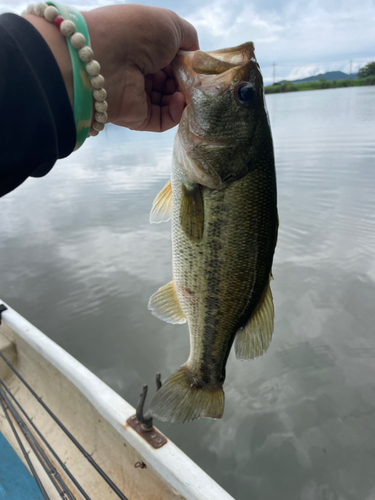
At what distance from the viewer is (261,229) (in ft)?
4.25

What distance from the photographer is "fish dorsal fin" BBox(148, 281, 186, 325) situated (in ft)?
5.10

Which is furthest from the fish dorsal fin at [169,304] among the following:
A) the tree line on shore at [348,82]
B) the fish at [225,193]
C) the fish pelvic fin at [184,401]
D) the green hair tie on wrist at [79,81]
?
the tree line on shore at [348,82]

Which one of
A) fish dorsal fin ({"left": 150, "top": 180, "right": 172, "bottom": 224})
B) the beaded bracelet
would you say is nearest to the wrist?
the beaded bracelet

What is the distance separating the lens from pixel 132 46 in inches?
50.7

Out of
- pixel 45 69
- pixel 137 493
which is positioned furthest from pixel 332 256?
pixel 45 69

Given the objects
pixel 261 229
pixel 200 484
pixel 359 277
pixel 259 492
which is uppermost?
pixel 261 229

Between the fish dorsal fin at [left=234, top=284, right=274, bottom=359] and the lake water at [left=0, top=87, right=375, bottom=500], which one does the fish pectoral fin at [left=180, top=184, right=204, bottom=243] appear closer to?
the fish dorsal fin at [left=234, top=284, right=274, bottom=359]

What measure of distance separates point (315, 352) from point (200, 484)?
2.70 meters

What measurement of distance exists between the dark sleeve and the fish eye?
2.06 ft

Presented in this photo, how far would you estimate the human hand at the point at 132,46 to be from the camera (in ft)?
4.00

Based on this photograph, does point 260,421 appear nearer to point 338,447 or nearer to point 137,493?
point 338,447

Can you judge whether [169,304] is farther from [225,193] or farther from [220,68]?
[220,68]

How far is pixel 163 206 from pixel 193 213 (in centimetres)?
30

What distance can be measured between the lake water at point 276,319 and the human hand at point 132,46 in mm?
2870
